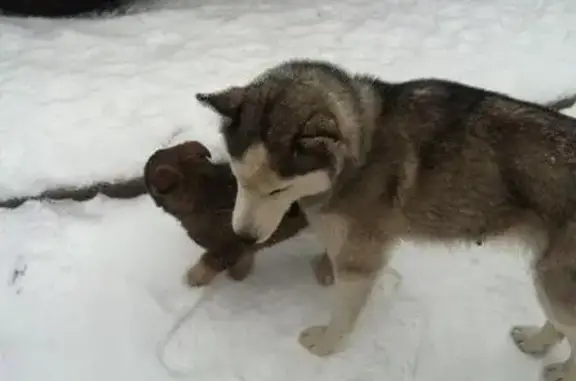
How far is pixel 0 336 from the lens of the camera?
6.01 feet

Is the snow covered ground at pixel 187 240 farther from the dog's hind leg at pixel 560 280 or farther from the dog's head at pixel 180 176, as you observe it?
the dog's head at pixel 180 176

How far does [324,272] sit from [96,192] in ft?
2.37

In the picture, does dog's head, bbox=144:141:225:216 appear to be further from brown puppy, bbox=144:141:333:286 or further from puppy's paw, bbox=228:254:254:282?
puppy's paw, bbox=228:254:254:282

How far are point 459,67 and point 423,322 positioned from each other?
1.09m

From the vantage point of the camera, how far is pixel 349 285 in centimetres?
169

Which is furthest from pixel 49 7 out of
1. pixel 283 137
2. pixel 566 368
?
pixel 566 368

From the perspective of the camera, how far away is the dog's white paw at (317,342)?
180 centimetres

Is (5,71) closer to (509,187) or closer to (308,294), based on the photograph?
(308,294)

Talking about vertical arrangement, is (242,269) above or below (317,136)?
below

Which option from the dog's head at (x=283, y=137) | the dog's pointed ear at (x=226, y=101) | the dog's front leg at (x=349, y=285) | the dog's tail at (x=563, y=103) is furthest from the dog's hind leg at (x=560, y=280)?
the dog's tail at (x=563, y=103)

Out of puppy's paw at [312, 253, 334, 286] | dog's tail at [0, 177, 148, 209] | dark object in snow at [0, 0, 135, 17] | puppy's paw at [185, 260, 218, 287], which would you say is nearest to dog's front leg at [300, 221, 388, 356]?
puppy's paw at [312, 253, 334, 286]

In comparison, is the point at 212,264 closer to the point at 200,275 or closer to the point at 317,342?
the point at 200,275

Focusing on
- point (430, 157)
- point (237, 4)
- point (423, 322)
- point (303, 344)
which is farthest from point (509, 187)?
point (237, 4)

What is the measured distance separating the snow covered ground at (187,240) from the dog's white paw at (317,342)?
0.07 feet
